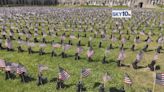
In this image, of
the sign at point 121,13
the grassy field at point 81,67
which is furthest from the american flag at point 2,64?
the sign at point 121,13

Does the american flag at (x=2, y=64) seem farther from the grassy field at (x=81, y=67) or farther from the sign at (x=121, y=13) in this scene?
the sign at (x=121, y=13)

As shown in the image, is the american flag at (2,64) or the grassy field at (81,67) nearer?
the grassy field at (81,67)

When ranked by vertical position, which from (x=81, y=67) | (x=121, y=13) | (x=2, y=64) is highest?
(x=121, y=13)

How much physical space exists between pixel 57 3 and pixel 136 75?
15767cm

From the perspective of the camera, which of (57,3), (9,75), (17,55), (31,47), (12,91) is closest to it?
(12,91)

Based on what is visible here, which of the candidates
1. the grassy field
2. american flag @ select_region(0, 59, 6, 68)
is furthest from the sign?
american flag @ select_region(0, 59, 6, 68)

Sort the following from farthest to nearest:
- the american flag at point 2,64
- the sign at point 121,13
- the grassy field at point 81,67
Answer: the sign at point 121,13
the american flag at point 2,64
the grassy field at point 81,67

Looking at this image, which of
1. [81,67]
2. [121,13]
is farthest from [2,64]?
[121,13]

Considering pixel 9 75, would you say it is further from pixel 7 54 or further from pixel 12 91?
pixel 7 54

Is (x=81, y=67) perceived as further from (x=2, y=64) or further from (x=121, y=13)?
(x=121, y=13)

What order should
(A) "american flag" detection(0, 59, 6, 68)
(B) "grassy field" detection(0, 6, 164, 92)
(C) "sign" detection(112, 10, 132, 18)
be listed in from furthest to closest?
(C) "sign" detection(112, 10, 132, 18) → (A) "american flag" detection(0, 59, 6, 68) → (B) "grassy field" detection(0, 6, 164, 92)

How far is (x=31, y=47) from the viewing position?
Result: 38438mm

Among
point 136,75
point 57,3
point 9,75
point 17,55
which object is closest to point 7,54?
point 17,55

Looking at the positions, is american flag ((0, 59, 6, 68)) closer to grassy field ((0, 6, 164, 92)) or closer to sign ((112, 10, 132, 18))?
grassy field ((0, 6, 164, 92))
